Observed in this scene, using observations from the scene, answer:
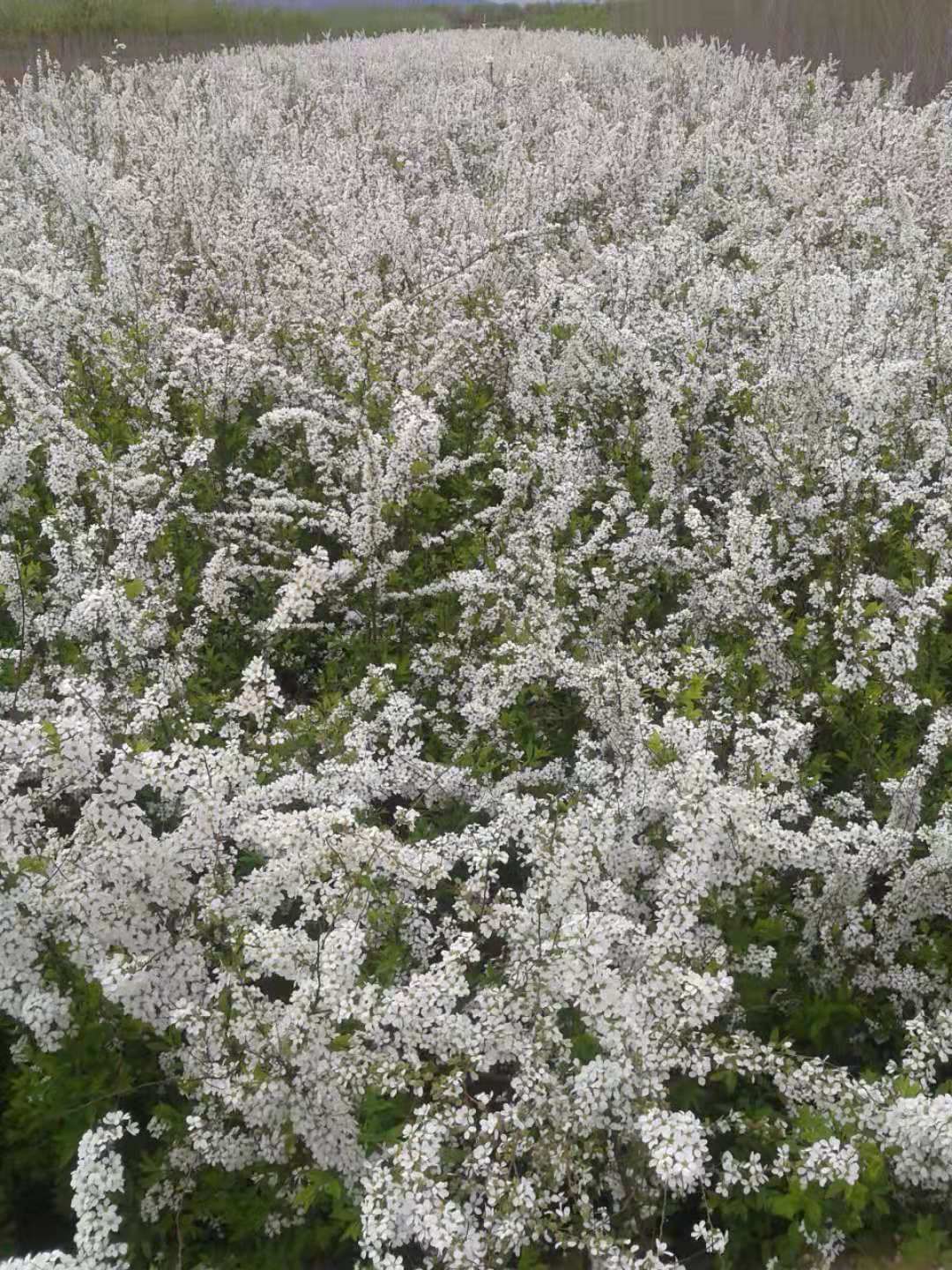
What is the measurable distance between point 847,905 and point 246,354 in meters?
4.20

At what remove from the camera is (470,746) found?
393cm

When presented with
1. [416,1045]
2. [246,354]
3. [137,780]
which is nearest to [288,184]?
[246,354]

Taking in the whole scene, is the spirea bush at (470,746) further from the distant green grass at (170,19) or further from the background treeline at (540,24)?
the distant green grass at (170,19)

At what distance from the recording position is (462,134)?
12.9m

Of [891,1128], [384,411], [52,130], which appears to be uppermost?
[52,130]

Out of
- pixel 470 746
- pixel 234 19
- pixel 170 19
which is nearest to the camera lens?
pixel 470 746

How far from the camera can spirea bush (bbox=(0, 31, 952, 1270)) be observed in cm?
243

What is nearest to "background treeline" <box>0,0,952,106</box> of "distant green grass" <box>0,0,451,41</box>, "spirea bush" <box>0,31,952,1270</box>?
"distant green grass" <box>0,0,451,41</box>

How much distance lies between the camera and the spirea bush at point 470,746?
7.97 feet

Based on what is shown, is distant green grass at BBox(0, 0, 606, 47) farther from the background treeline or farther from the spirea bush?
the spirea bush

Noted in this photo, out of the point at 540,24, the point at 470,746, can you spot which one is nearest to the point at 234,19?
the point at 540,24

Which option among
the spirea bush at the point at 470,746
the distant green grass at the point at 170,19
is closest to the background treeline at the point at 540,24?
the distant green grass at the point at 170,19

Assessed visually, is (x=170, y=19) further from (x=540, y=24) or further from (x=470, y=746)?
(x=470, y=746)

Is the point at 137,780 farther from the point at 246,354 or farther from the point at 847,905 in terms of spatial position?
the point at 246,354
